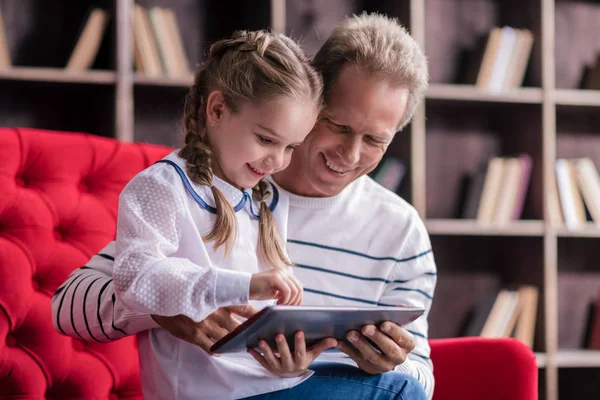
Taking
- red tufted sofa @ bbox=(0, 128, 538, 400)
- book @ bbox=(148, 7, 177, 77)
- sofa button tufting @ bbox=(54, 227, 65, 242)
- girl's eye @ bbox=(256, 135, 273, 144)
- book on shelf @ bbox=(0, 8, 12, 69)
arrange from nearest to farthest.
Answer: girl's eye @ bbox=(256, 135, 273, 144) < red tufted sofa @ bbox=(0, 128, 538, 400) < sofa button tufting @ bbox=(54, 227, 65, 242) < book on shelf @ bbox=(0, 8, 12, 69) < book @ bbox=(148, 7, 177, 77)

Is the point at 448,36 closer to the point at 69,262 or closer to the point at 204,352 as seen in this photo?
the point at 69,262

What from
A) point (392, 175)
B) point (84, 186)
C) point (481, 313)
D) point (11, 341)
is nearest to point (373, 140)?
point (84, 186)

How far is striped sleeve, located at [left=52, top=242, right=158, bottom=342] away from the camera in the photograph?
1.27 meters

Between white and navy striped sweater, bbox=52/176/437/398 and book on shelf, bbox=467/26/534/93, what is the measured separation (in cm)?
163

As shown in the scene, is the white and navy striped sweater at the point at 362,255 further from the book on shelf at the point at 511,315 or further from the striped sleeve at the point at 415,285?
the book on shelf at the point at 511,315

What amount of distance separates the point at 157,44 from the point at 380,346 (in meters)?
1.81

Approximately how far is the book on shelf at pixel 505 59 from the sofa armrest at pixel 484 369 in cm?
160

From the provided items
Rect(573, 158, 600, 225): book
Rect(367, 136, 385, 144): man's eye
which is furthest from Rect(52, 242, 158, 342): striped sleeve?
Rect(573, 158, 600, 225): book

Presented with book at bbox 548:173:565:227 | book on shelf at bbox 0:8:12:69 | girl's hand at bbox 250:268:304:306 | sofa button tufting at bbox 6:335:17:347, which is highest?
book on shelf at bbox 0:8:12:69

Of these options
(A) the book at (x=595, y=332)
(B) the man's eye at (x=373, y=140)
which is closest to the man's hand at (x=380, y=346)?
A: (B) the man's eye at (x=373, y=140)

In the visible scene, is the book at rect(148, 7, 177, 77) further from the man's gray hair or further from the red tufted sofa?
the man's gray hair

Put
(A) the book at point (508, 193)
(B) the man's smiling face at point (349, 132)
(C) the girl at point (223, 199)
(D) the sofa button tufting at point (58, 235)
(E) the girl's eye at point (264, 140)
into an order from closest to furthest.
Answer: (C) the girl at point (223, 199) < (E) the girl's eye at point (264, 140) < (B) the man's smiling face at point (349, 132) < (D) the sofa button tufting at point (58, 235) < (A) the book at point (508, 193)

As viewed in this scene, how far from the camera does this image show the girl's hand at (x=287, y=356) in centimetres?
114

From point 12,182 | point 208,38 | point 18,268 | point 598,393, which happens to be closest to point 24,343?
point 18,268
